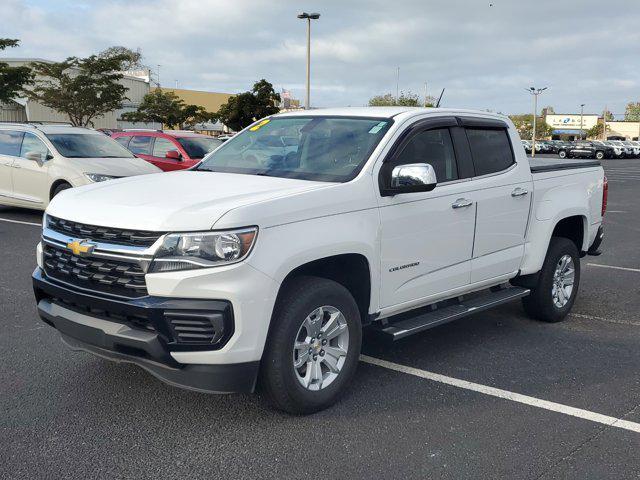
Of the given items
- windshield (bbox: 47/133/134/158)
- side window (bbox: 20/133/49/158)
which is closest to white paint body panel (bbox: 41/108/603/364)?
windshield (bbox: 47/133/134/158)

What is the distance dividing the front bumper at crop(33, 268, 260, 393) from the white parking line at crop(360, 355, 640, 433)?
5.22 feet

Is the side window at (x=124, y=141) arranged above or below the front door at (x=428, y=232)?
above

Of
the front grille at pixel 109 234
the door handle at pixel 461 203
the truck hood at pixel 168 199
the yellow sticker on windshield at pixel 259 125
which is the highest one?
the yellow sticker on windshield at pixel 259 125

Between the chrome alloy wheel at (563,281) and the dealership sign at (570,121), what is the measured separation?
440 feet

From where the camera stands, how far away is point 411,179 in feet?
14.3

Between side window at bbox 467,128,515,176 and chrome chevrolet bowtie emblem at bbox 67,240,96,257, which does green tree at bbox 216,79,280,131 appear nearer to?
side window at bbox 467,128,515,176

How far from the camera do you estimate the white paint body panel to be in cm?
362

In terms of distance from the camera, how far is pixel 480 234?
5.29 meters

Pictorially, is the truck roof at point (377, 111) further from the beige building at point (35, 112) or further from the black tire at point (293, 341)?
the beige building at point (35, 112)

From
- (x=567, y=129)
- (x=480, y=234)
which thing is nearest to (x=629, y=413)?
(x=480, y=234)

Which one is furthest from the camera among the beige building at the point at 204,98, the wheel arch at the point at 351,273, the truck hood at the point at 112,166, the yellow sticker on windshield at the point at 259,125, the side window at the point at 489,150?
the beige building at the point at 204,98

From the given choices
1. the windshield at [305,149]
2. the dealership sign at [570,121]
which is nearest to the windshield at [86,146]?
the windshield at [305,149]

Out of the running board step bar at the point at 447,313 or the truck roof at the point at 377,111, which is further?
the truck roof at the point at 377,111

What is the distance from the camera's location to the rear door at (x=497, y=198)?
5.32 metres
